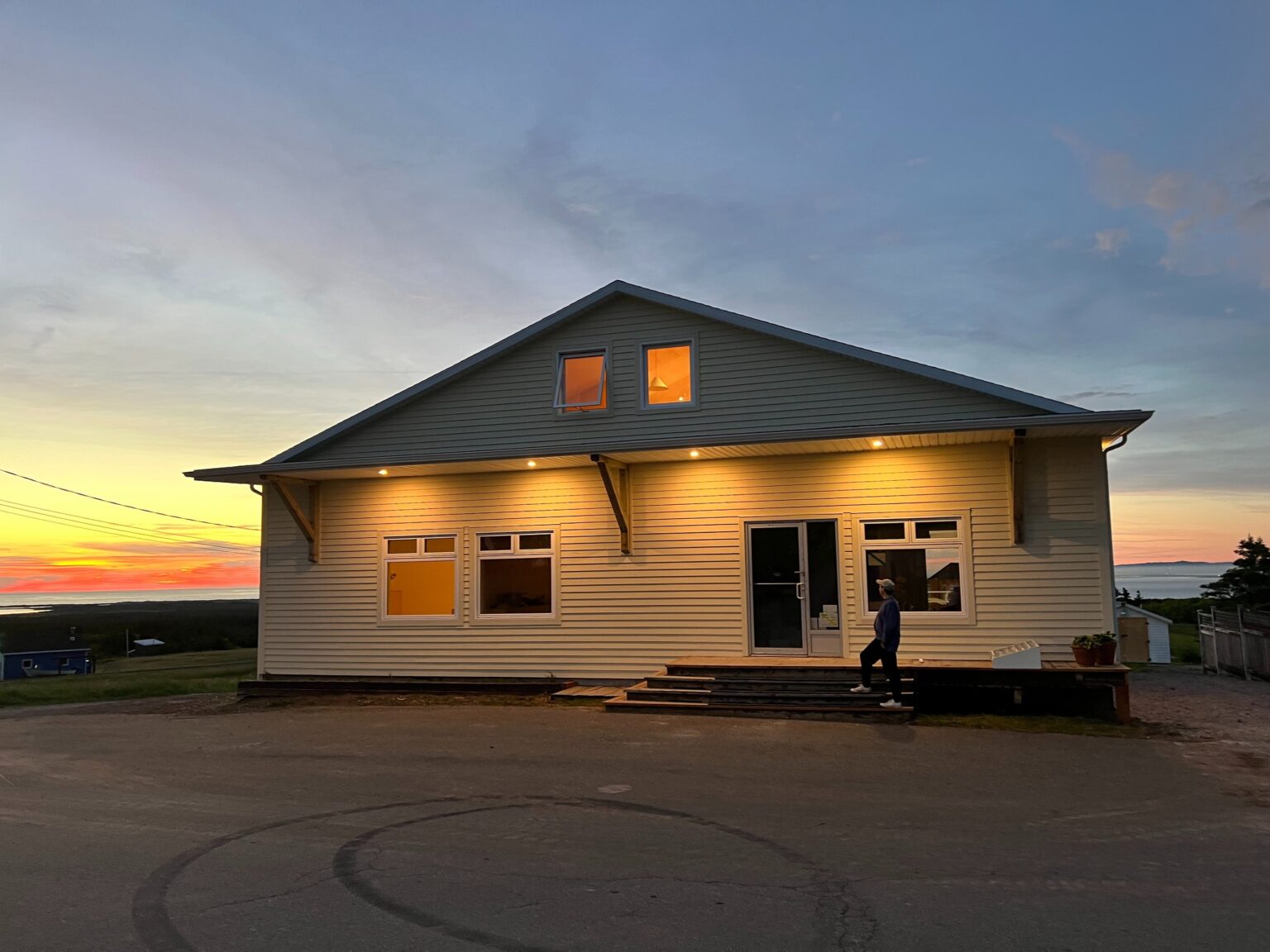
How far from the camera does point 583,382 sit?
14.9 meters

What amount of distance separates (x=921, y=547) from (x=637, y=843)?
7.87 meters

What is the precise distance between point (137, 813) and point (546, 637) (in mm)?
7807

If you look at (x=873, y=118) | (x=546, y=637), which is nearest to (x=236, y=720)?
(x=546, y=637)

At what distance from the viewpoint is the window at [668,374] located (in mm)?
14359

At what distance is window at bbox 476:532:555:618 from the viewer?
1461cm

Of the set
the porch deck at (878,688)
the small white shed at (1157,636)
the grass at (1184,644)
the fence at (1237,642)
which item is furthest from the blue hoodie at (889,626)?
the small white shed at (1157,636)

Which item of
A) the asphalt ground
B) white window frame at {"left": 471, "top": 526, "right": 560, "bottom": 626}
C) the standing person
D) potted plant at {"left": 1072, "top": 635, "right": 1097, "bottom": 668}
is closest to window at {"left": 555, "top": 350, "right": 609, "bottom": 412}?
white window frame at {"left": 471, "top": 526, "right": 560, "bottom": 626}

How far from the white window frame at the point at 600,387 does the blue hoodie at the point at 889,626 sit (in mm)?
5288

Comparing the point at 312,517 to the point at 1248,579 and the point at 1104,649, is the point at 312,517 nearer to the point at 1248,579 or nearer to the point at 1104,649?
the point at 1104,649

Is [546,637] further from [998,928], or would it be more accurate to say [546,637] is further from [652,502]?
[998,928]

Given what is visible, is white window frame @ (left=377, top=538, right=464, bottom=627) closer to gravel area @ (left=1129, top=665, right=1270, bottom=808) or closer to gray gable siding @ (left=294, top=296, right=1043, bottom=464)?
gray gable siding @ (left=294, top=296, right=1043, bottom=464)

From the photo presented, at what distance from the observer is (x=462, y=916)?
465 centimetres

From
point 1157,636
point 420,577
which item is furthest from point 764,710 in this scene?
point 1157,636

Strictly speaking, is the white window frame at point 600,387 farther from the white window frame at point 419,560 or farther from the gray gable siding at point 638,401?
the white window frame at point 419,560
